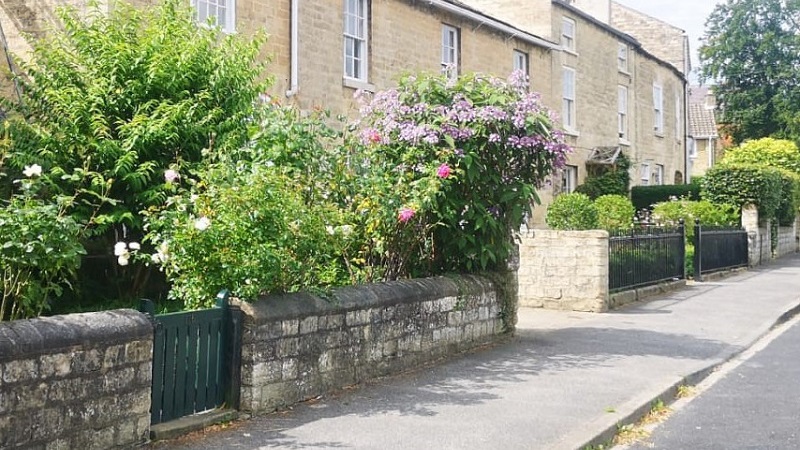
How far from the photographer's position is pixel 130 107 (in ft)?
29.9

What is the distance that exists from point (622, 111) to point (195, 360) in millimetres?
27735

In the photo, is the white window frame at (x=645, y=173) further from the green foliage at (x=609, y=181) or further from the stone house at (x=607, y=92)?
the green foliage at (x=609, y=181)

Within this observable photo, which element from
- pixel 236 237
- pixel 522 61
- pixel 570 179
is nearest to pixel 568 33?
pixel 522 61

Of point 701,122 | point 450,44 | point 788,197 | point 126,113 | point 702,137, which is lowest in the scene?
point 126,113

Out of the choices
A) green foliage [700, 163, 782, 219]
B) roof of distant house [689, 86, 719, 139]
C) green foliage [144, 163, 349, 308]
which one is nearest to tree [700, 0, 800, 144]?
roof of distant house [689, 86, 719, 139]

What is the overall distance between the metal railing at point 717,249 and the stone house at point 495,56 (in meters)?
3.75

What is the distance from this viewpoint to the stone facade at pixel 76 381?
4766mm

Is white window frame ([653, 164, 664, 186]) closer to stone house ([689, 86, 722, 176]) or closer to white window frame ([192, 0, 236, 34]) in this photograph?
stone house ([689, 86, 722, 176])

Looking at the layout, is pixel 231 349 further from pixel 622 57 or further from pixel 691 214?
pixel 622 57

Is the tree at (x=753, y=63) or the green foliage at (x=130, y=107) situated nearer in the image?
the green foliage at (x=130, y=107)

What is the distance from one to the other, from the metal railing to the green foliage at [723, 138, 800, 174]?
11791mm

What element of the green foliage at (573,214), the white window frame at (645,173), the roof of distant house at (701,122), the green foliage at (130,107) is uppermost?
the roof of distant house at (701,122)

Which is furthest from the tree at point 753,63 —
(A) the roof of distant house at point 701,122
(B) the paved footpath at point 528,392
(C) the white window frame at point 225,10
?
(C) the white window frame at point 225,10

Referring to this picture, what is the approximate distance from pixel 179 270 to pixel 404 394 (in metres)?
2.27
